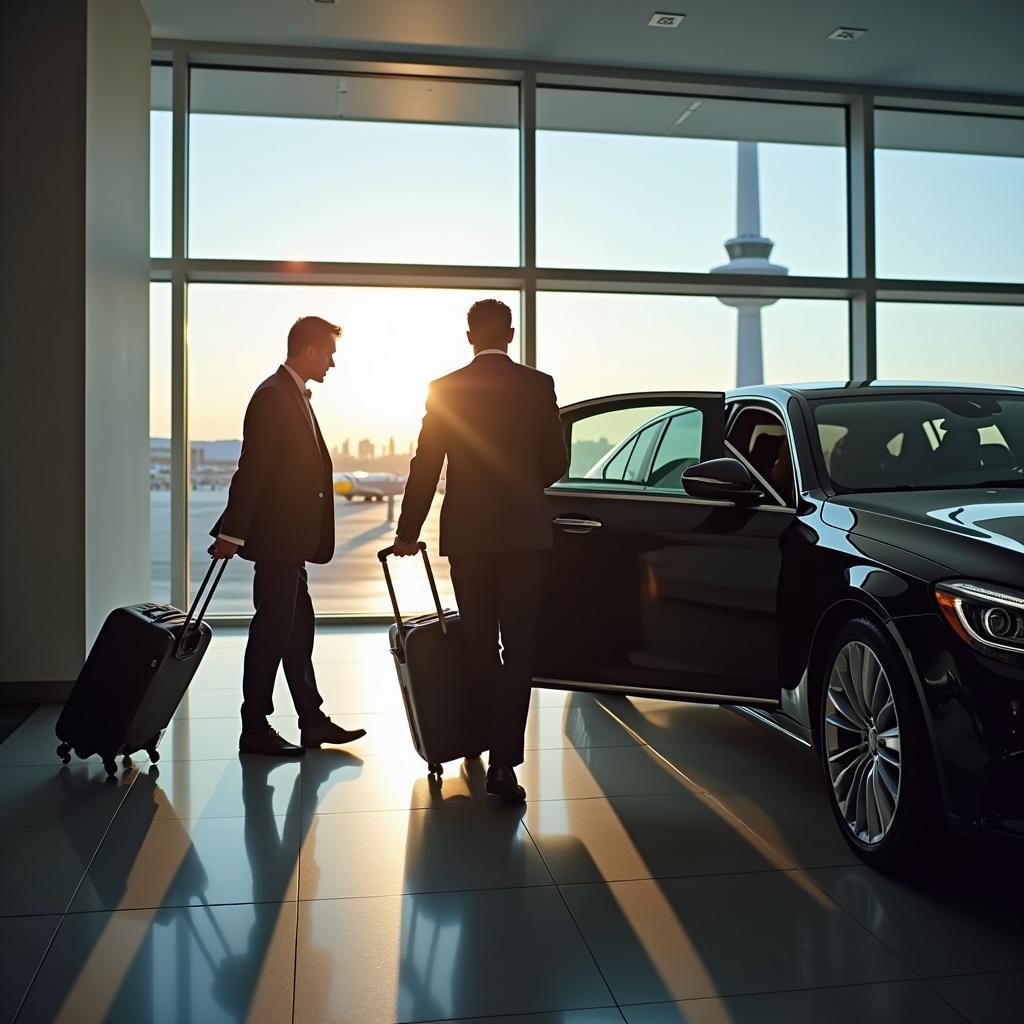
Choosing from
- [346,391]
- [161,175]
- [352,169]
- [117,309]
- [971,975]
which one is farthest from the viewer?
[346,391]

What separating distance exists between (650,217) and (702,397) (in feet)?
12.6

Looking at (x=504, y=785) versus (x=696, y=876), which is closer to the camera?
(x=696, y=876)

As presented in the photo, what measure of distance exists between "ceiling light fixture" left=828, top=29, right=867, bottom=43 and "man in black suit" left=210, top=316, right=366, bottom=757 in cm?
413

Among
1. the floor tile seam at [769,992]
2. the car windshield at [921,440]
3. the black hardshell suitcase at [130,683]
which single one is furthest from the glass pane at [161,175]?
the floor tile seam at [769,992]

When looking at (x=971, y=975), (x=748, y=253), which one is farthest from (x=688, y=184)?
(x=971, y=975)

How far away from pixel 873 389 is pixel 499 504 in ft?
4.33

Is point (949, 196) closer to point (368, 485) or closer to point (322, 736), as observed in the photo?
point (368, 485)

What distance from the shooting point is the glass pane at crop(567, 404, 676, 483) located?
13.9 ft

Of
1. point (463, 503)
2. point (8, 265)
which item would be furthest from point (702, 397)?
point (8, 265)

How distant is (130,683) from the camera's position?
3.66m

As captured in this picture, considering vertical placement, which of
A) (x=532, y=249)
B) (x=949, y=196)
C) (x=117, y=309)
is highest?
(x=949, y=196)

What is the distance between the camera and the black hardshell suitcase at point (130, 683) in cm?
364

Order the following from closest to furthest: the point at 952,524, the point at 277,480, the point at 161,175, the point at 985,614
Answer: the point at 985,614, the point at 952,524, the point at 277,480, the point at 161,175

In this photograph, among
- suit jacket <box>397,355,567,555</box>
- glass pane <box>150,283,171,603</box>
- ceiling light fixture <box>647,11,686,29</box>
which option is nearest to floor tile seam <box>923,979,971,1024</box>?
suit jacket <box>397,355,567,555</box>
